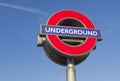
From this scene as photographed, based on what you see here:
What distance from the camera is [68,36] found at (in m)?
25.1

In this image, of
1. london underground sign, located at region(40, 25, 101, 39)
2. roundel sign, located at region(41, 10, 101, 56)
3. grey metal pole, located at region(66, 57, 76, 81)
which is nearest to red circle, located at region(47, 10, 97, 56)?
roundel sign, located at region(41, 10, 101, 56)

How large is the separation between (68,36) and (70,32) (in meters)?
0.35

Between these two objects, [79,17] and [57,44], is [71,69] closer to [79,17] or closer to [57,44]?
[57,44]

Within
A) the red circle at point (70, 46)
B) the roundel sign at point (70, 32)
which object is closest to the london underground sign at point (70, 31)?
the roundel sign at point (70, 32)

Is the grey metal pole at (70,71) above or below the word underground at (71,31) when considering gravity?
below

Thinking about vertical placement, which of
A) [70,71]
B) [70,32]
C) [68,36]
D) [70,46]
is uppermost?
[70,32]

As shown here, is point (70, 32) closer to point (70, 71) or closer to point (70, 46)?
point (70, 46)

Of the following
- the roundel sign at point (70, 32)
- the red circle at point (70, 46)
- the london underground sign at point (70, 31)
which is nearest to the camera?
the red circle at point (70, 46)

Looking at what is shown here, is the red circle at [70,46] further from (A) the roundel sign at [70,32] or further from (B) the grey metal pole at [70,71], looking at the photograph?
(B) the grey metal pole at [70,71]

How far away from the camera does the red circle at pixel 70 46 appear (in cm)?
2398

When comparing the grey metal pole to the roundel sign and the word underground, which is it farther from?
the word underground

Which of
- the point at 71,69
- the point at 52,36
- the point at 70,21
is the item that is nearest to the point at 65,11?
the point at 70,21

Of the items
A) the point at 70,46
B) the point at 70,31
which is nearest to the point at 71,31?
the point at 70,31

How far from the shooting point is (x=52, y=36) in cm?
2442
